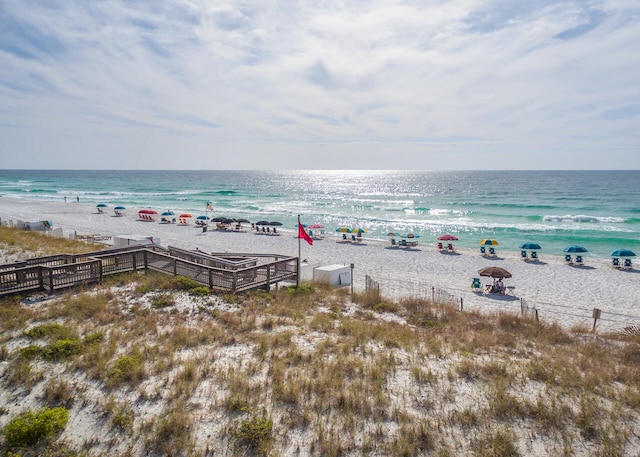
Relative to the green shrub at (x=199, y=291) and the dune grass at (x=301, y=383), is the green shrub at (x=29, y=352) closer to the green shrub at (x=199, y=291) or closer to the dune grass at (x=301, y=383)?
the dune grass at (x=301, y=383)

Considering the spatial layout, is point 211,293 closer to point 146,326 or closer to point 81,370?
point 146,326

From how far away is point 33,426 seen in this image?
5730 millimetres

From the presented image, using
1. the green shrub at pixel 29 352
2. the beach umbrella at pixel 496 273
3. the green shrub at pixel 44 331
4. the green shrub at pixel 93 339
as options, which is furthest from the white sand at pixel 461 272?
the green shrub at pixel 29 352

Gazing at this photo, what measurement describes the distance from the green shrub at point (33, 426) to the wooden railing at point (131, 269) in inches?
255

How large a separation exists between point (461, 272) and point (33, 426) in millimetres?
21935

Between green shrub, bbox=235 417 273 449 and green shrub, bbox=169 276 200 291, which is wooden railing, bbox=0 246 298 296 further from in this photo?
green shrub, bbox=235 417 273 449

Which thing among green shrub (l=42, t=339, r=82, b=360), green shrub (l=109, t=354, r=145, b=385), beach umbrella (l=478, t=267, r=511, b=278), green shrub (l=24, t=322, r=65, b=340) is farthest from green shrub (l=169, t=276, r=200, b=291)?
beach umbrella (l=478, t=267, r=511, b=278)

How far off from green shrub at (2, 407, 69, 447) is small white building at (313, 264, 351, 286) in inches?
445

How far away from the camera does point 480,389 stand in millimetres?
7133

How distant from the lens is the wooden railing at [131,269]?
11.4 metres

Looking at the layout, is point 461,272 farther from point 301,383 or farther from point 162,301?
point 301,383

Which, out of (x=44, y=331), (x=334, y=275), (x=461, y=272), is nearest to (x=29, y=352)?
(x=44, y=331)

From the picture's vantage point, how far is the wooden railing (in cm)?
1136

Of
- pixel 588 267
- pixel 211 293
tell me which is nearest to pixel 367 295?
pixel 211 293
